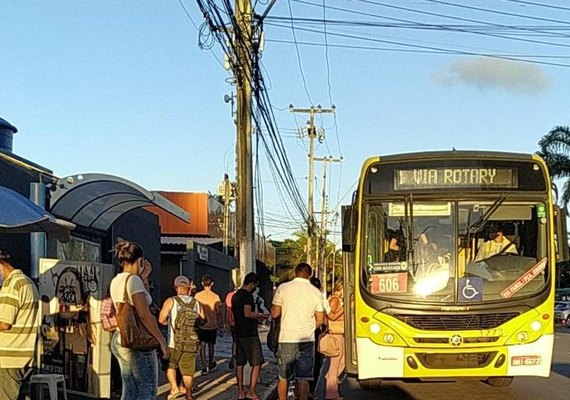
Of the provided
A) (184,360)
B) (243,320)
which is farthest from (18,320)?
(243,320)

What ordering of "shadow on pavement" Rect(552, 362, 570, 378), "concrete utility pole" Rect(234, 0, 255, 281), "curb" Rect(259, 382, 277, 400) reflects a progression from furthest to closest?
"shadow on pavement" Rect(552, 362, 570, 378) < "concrete utility pole" Rect(234, 0, 255, 281) < "curb" Rect(259, 382, 277, 400)

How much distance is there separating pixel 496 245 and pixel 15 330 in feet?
21.0

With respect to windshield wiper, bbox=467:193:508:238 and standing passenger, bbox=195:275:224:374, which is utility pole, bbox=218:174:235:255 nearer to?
standing passenger, bbox=195:275:224:374

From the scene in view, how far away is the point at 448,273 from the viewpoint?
11.5 m

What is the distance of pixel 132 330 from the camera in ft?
25.9

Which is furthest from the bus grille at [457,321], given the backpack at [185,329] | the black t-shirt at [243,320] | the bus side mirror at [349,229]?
the backpack at [185,329]

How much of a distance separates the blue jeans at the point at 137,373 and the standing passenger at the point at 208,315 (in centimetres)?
695

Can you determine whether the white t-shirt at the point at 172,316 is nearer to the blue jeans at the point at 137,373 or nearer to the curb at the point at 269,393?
the curb at the point at 269,393

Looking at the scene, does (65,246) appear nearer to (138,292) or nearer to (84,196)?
(84,196)

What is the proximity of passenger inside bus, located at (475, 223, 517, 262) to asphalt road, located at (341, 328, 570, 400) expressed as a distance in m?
2.87

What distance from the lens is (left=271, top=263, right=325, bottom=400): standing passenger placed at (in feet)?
37.0

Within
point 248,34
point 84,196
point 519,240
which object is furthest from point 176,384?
point 248,34

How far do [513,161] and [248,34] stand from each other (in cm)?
637

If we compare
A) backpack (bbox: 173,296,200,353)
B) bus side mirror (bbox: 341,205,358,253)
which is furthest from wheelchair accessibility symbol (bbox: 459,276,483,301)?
backpack (bbox: 173,296,200,353)
